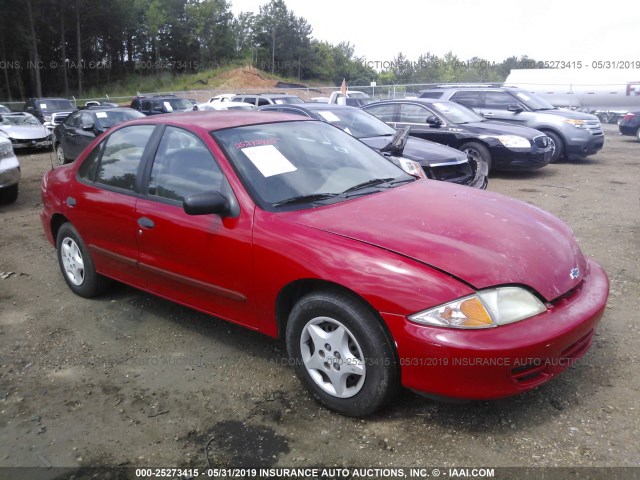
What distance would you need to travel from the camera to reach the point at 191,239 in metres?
3.44

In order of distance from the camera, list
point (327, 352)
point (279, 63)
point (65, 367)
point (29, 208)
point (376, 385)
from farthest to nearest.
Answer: point (279, 63) < point (29, 208) < point (65, 367) < point (327, 352) < point (376, 385)

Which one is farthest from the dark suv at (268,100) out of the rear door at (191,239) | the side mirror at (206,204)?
the side mirror at (206,204)

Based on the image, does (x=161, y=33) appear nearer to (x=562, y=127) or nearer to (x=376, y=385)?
(x=562, y=127)

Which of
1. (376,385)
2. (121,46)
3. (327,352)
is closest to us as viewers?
(376,385)

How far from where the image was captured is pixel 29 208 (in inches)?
332

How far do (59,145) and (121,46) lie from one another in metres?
55.6

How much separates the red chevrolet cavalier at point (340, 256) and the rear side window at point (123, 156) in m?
0.01

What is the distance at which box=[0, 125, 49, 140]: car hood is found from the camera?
15.5m

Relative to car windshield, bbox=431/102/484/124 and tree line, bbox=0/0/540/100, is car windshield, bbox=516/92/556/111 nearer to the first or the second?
car windshield, bbox=431/102/484/124

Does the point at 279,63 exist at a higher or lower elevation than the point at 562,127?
higher

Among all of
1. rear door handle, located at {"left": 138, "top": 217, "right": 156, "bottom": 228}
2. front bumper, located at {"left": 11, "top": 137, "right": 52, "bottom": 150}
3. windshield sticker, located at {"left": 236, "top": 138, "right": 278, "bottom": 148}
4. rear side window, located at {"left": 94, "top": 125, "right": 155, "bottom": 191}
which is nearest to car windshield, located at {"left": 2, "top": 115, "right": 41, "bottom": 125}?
front bumper, located at {"left": 11, "top": 137, "right": 52, "bottom": 150}

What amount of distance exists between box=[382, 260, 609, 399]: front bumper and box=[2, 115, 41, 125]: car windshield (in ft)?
56.3

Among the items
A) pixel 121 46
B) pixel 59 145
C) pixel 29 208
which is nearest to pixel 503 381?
pixel 29 208

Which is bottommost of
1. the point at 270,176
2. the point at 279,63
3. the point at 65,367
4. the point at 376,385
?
the point at 65,367
